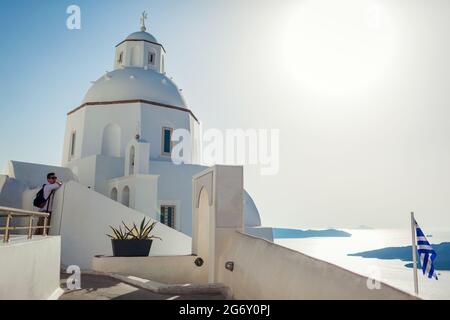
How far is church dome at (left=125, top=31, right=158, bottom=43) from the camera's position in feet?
84.8

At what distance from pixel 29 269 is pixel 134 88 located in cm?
1844

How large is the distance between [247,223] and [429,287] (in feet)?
91.2

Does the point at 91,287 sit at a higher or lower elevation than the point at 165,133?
lower

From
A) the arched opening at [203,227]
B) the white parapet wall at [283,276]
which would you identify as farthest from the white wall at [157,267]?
the white parapet wall at [283,276]

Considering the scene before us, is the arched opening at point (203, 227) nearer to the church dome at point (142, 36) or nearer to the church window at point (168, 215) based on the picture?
the church window at point (168, 215)

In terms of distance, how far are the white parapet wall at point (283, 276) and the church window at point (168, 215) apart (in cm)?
Result: 1222

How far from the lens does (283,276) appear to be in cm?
502

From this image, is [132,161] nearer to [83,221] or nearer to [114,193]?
[114,193]

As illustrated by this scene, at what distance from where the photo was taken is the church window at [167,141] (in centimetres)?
2194

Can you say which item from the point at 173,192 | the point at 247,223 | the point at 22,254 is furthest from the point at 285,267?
the point at 247,223

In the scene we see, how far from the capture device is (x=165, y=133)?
72.5 ft

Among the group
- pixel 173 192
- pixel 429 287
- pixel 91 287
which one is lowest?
pixel 429 287

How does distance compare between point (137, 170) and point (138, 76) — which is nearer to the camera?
point (137, 170)

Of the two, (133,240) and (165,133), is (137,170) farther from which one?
(133,240)
